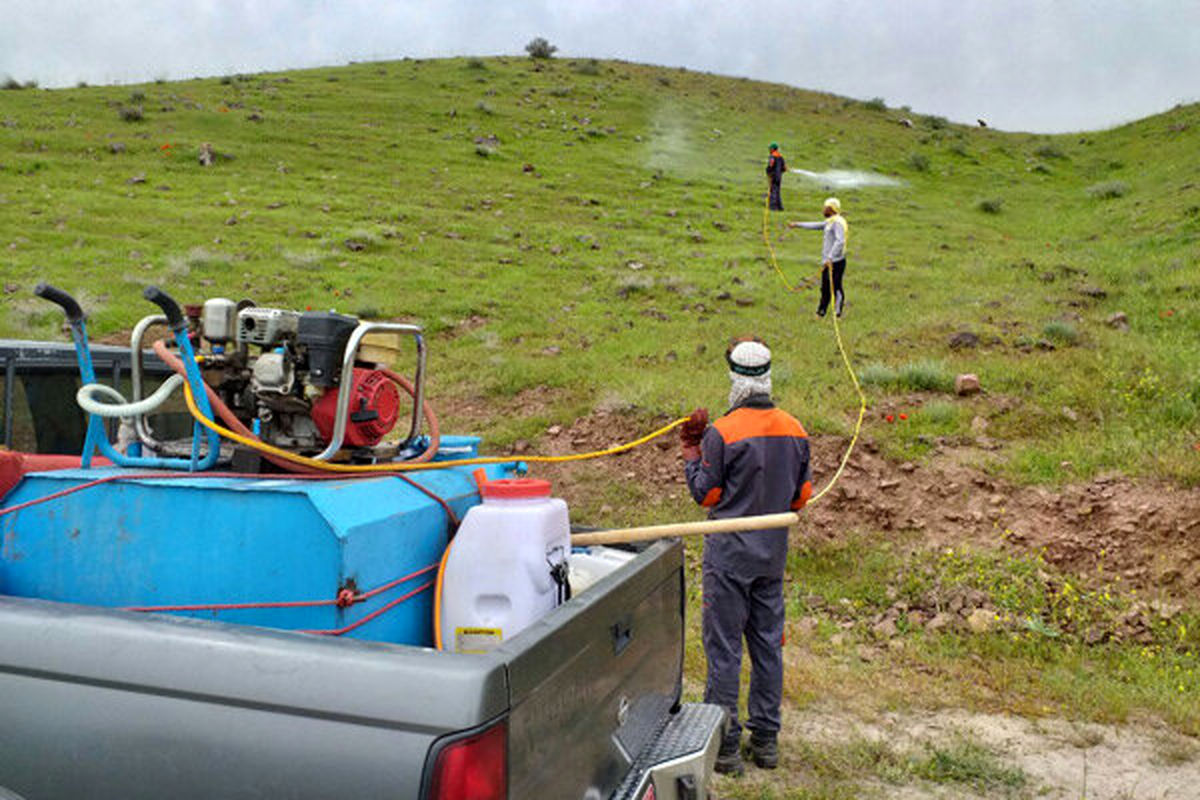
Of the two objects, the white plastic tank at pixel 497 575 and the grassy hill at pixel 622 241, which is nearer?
the white plastic tank at pixel 497 575

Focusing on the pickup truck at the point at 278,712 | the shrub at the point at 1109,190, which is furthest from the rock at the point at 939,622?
the shrub at the point at 1109,190

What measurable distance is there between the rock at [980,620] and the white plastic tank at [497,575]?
14.6 feet

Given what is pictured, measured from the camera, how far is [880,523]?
7.73 m

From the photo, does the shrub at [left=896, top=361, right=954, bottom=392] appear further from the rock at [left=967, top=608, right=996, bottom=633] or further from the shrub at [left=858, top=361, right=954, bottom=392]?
the rock at [left=967, top=608, right=996, bottom=633]

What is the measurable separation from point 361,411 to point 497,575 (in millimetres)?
837

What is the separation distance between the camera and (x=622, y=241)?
20328 mm

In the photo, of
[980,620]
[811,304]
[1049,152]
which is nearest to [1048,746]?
[980,620]

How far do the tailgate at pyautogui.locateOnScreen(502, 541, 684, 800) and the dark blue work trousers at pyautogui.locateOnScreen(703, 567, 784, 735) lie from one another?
4.39 feet

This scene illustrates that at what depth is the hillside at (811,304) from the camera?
616 cm

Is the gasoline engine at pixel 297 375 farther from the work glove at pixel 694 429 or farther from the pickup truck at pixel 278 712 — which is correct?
the work glove at pixel 694 429

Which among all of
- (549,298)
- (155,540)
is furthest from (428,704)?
(549,298)

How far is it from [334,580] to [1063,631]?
18.2 ft

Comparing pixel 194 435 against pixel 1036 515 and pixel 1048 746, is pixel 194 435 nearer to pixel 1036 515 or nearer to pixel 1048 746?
pixel 1048 746

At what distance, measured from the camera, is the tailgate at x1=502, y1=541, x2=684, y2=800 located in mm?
1984
